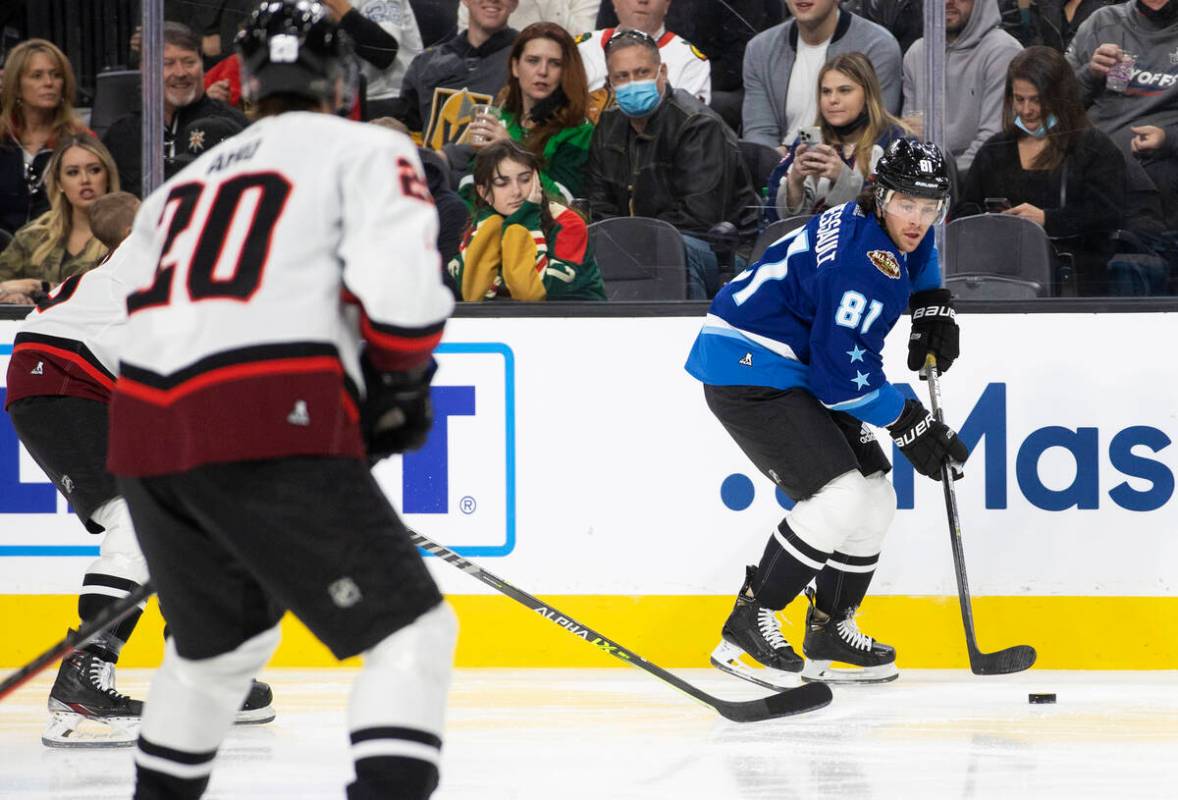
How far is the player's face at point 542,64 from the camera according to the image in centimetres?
428

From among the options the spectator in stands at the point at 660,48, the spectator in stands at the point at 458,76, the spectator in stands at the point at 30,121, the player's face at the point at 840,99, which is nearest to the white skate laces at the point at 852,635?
the player's face at the point at 840,99

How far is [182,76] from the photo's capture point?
14.0 feet

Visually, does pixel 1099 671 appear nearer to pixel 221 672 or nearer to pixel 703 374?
pixel 703 374

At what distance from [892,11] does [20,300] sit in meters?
2.42

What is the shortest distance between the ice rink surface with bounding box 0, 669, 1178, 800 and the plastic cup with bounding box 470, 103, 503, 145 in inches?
57.6

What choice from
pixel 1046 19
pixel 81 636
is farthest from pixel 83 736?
pixel 1046 19

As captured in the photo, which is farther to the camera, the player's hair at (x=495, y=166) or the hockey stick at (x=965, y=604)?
the player's hair at (x=495, y=166)

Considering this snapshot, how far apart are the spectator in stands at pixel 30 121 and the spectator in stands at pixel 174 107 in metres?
0.17

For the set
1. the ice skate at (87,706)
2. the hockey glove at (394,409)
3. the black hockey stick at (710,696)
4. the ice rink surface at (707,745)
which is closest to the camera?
the hockey glove at (394,409)

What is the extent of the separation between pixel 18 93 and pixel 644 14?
68.0 inches

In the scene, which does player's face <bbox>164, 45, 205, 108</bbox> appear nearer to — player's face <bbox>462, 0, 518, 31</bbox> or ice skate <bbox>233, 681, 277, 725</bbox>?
player's face <bbox>462, 0, 518, 31</bbox>

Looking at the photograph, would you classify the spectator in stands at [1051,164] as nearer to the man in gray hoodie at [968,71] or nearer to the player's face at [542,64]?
the man in gray hoodie at [968,71]

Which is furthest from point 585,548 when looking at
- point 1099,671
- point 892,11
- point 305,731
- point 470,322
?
point 892,11

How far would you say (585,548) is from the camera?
4.03 meters
